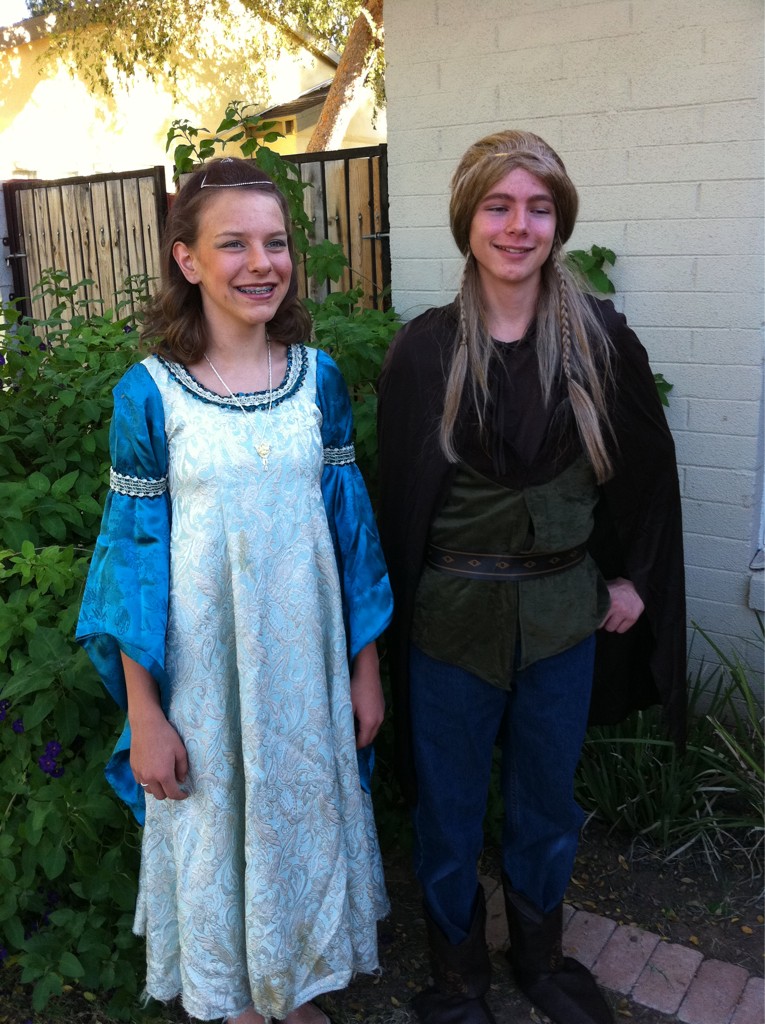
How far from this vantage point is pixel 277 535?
1.95 m

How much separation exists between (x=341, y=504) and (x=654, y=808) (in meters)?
1.61

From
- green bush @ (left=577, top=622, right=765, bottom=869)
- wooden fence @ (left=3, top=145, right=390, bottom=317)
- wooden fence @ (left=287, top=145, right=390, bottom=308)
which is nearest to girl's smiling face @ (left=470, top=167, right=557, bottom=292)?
green bush @ (left=577, top=622, right=765, bottom=869)

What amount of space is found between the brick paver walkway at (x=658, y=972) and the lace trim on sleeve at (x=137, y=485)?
5.14 ft

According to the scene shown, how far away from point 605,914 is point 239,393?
183 cm

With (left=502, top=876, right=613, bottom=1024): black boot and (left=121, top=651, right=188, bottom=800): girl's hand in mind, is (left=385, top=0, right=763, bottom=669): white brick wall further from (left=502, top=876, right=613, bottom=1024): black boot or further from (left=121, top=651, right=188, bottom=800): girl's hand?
(left=121, top=651, right=188, bottom=800): girl's hand

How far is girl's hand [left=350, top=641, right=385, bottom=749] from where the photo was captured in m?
2.16

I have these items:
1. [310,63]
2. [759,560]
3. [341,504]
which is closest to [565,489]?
[341,504]

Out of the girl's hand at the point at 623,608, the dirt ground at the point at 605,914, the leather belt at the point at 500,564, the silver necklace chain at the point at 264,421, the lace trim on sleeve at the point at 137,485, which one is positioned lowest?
the dirt ground at the point at 605,914

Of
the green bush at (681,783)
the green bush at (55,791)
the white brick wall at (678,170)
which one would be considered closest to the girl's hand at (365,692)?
the green bush at (55,791)

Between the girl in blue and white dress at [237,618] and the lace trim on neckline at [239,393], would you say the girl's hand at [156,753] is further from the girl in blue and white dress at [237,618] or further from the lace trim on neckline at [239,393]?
the lace trim on neckline at [239,393]

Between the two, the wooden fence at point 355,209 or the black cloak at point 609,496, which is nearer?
the black cloak at point 609,496

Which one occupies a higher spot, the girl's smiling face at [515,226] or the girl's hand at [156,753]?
the girl's smiling face at [515,226]

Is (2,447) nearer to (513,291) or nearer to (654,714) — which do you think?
(513,291)

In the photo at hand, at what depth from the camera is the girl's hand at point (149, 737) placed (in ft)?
6.29
